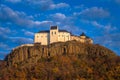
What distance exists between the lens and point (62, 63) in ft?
358

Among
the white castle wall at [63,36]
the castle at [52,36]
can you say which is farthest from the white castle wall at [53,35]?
the white castle wall at [63,36]

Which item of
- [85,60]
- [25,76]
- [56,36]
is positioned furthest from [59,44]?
[25,76]

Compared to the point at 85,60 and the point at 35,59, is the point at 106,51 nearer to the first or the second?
the point at 85,60

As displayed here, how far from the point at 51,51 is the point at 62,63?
8.61 m

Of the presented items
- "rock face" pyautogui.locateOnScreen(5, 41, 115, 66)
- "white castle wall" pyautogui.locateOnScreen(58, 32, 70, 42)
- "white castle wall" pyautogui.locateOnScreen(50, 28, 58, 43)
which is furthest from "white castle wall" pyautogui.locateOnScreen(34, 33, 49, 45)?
"white castle wall" pyautogui.locateOnScreen(58, 32, 70, 42)

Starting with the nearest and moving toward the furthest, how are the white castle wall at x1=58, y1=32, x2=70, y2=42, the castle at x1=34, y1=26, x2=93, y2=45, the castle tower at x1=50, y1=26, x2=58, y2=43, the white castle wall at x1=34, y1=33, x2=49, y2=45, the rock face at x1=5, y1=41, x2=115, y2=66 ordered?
the rock face at x1=5, y1=41, x2=115, y2=66
the castle tower at x1=50, y1=26, x2=58, y2=43
the castle at x1=34, y1=26, x2=93, y2=45
the white castle wall at x1=58, y1=32, x2=70, y2=42
the white castle wall at x1=34, y1=33, x2=49, y2=45

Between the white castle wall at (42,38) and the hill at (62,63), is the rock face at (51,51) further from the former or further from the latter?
the white castle wall at (42,38)

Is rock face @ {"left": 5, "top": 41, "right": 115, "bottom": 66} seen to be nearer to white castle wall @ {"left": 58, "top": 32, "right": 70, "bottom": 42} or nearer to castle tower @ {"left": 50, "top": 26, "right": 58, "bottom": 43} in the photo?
white castle wall @ {"left": 58, "top": 32, "right": 70, "bottom": 42}

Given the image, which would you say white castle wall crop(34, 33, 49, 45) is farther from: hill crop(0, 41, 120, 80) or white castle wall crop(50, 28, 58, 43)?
hill crop(0, 41, 120, 80)

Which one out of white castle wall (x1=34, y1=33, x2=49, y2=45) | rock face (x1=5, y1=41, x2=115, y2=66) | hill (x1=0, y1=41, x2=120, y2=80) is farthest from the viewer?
white castle wall (x1=34, y1=33, x2=49, y2=45)

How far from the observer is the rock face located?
4555 inches

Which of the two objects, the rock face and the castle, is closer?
the rock face

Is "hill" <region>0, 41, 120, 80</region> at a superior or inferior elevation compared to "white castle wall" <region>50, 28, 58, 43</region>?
inferior

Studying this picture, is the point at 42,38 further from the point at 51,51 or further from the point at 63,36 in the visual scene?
the point at 63,36
